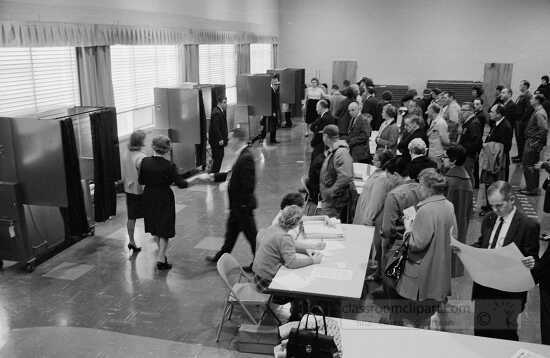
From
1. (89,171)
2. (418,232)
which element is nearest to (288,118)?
(89,171)

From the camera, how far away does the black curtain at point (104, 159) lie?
616 cm

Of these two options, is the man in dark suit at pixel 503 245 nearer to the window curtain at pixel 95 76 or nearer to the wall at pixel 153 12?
the wall at pixel 153 12

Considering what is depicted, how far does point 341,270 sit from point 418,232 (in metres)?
0.66

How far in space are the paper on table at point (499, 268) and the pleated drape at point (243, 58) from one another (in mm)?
11388

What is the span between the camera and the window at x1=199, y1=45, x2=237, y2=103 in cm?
1215

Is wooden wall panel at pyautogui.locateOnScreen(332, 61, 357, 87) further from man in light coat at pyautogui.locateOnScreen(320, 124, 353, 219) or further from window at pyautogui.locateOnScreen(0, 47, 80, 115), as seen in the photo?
man in light coat at pyautogui.locateOnScreen(320, 124, 353, 219)

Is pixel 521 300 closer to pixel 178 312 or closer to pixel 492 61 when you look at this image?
pixel 178 312

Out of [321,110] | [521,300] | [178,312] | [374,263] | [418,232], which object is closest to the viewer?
[521,300]

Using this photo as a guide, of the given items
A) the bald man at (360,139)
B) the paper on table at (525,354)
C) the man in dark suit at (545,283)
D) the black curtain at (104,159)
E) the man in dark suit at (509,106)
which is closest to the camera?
the paper on table at (525,354)

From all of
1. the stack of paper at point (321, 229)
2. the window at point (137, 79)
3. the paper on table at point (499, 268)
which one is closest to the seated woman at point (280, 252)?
the stack of paper at point (321, 229)

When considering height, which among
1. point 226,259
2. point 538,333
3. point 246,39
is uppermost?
point 246,39

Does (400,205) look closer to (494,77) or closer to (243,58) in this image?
(243,58)

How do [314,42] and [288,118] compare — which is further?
[314,42]

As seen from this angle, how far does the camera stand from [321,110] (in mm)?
8711
